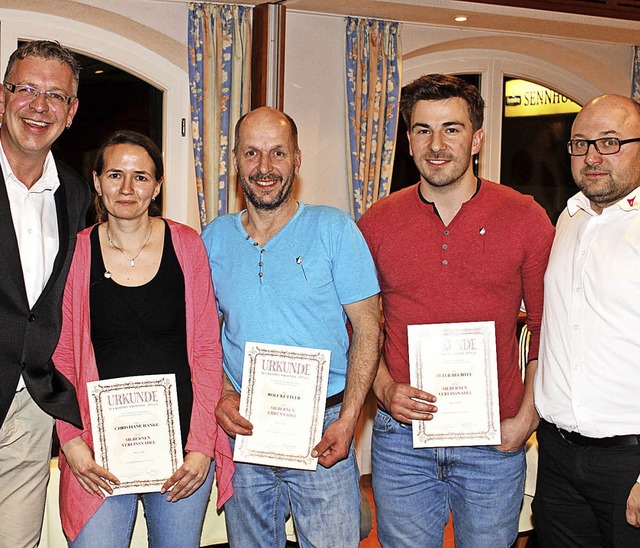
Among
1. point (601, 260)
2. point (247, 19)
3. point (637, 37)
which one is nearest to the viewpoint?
point (601, 260)

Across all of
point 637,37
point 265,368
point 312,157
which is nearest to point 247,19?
point 312,157

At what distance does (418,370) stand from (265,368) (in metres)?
0.48

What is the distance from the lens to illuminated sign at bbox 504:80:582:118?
7328mm

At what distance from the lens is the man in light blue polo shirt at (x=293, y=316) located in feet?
8.95

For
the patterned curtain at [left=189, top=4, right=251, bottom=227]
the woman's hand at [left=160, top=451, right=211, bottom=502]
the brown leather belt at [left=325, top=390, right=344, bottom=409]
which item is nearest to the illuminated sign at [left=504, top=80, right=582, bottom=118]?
the patterned curtain at [left=189, top=4, right=251, bottom=227]

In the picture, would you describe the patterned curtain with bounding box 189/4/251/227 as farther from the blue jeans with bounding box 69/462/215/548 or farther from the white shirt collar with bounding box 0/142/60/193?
the blue jeans with bounding box 69/462/215/548

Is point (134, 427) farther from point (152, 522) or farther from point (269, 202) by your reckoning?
point (269, 202)

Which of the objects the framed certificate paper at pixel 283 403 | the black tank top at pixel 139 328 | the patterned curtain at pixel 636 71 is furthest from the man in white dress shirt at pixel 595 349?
the patterned curtain at pixel 636 71

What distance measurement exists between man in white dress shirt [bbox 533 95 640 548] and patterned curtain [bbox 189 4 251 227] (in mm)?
3266

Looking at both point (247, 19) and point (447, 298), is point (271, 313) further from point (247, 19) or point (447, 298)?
point (247, 19)

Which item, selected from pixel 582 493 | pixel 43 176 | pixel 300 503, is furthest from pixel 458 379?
pixel 43 176

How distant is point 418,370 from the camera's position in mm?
2746

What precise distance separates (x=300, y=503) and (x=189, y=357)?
0.59 metres

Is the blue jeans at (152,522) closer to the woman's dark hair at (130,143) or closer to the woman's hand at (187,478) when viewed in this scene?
the woman's hand at (187,478)
